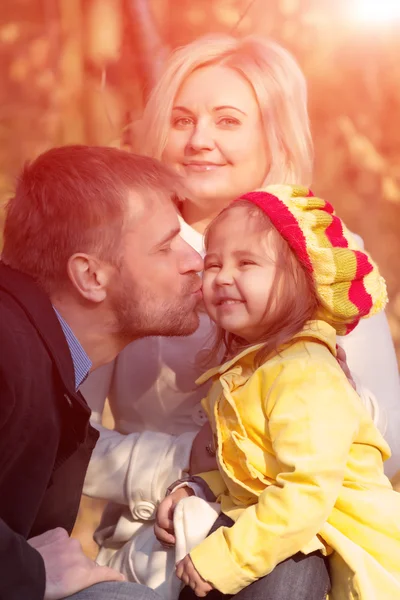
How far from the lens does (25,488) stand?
1.59 m

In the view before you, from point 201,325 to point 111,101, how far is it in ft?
2.37

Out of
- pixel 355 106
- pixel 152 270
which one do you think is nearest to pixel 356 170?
pixel 355 106

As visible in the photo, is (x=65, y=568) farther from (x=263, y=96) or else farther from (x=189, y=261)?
(x=263, y=96)

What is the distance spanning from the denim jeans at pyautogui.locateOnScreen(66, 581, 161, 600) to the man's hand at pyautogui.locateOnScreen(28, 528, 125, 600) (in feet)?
0.04

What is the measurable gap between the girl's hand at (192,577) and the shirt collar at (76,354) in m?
0.43

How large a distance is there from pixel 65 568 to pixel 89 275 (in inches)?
22.8

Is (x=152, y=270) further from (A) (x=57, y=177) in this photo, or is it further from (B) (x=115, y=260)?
(A) (x=57, y=177)

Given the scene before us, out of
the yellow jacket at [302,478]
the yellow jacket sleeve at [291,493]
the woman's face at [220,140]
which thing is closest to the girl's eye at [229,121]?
the woman's face at [220,140]

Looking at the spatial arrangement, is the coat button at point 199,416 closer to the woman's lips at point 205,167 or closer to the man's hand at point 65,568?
the man's hand at point 65,568

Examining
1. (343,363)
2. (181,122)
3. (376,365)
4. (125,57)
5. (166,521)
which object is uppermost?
(125,57)

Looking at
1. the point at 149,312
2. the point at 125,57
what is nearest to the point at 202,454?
the point at 149,312

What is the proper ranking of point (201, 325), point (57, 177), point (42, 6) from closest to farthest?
point (57, 177) → point (201, 325) → point (42, 6)

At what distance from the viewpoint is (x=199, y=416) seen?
2.11m

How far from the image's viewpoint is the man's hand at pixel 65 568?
5.28ft
